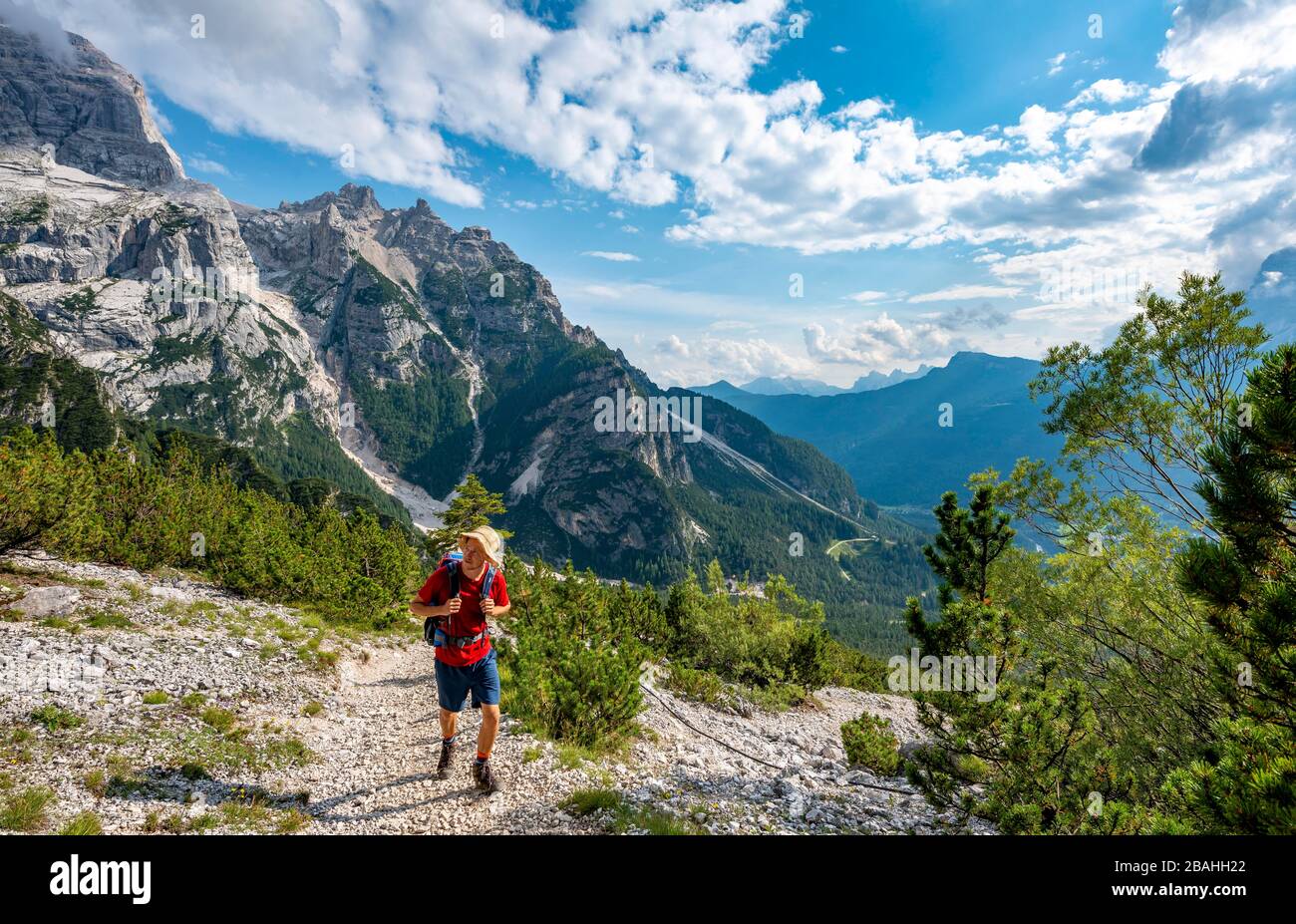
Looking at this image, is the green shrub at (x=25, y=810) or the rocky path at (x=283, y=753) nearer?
the green shrub at (x=25, y=810)

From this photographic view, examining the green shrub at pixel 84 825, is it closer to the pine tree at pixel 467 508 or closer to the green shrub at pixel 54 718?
the green shrub at pixel 54 718

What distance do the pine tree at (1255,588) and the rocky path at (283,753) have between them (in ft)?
20.9

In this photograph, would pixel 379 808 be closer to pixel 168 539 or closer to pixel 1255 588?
pixel 1255 588

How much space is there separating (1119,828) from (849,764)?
405 inches

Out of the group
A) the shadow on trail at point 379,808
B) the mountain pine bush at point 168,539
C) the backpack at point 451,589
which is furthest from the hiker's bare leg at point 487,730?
the mountain pine bush at point 168,539

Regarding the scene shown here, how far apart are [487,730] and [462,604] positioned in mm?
2353

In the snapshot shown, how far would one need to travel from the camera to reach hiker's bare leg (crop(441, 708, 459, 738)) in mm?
8773

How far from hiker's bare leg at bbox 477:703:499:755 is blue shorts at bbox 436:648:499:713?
14 cm

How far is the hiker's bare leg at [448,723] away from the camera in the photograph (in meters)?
8.77

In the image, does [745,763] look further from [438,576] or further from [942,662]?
[438,576]

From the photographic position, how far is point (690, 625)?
3666cm

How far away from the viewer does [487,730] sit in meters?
8.62

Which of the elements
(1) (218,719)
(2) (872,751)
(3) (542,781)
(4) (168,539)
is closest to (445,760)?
(3) (542,781)
